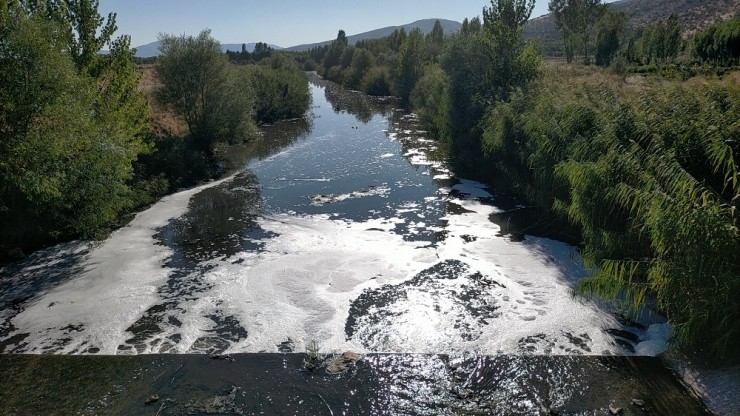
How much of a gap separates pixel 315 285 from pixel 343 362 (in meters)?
4.14

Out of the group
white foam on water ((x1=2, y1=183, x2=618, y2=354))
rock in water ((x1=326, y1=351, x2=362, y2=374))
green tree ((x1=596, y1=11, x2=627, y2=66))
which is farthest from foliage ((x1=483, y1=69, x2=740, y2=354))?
green tree ((x1=596, y1=11, x2=627, y2=66))

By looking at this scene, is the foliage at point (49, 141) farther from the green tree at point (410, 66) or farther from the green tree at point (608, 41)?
the green tree at point (608, 41)

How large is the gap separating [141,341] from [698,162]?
44.9ft

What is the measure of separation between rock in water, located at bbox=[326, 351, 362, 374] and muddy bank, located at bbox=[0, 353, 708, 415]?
12 cm

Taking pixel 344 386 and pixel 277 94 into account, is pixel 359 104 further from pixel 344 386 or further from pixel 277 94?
pixel 344 386

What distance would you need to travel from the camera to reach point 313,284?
1462 cm

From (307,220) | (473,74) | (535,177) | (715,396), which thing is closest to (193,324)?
(307,220)

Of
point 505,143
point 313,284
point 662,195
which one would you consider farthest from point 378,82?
point 662,195

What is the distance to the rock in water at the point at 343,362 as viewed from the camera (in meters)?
10.5

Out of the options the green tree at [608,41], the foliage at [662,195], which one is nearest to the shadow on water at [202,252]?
the foliage at [662,195]

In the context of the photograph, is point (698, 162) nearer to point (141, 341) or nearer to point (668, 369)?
point (668, 369)

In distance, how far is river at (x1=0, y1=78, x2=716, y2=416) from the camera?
11.6 meters

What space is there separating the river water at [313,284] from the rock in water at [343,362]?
0.41 metres

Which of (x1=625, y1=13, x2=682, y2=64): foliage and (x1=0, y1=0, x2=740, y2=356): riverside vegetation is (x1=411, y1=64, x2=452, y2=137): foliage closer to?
(x1=0, y1=0, x2=740, y2=356): riverside vegetation
